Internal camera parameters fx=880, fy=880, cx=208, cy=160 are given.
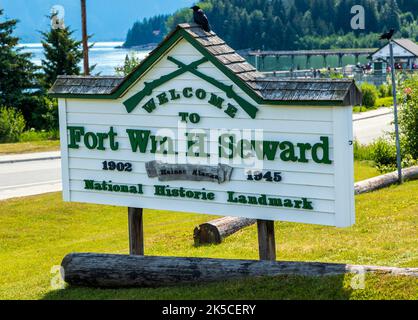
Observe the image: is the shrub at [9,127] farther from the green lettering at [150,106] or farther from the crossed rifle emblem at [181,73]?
the green lettering at [150,106]

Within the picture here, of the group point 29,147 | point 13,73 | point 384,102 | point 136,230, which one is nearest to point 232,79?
point 136,230

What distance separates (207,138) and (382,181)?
1206 cm

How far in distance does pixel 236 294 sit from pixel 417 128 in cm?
1735

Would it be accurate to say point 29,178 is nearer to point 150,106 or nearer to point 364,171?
point 364,171

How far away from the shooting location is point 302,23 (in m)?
161

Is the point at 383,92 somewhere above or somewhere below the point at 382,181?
above

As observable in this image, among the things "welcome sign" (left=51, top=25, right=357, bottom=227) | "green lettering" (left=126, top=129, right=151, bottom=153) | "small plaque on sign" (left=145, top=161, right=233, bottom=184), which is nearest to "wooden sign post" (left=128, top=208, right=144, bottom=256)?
"welcome sign" (left=51, top=25, right=357, bottom=227)

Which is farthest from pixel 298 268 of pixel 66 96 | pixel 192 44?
pixel 66 96

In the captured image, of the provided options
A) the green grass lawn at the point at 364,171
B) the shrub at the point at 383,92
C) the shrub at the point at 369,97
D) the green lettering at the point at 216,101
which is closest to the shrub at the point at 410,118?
the green grass lawn at the point at 364,171

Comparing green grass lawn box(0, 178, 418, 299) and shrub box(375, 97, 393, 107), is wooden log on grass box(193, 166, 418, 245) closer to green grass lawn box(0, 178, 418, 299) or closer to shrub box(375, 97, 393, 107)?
green grass lawn box(0, 178, 418, 299)

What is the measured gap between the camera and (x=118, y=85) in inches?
498

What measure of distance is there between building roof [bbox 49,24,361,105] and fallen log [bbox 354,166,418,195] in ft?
33.5
